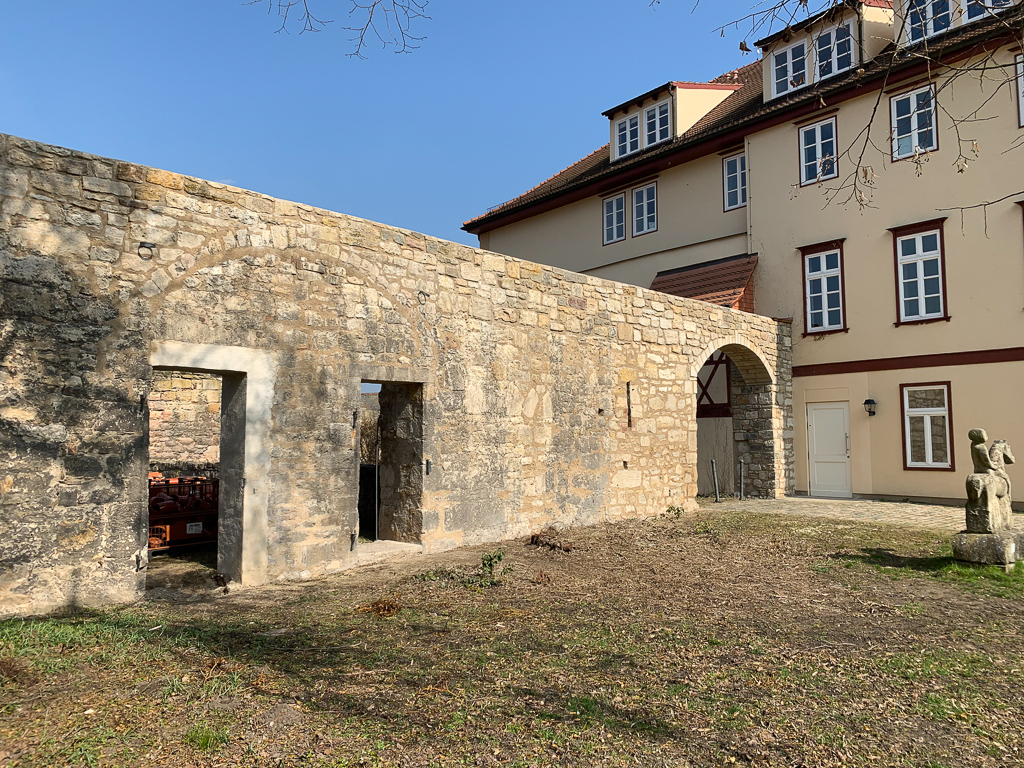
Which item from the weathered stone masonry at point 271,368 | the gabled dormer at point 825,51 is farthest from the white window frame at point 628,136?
the weathered stone masonry at point 271,368

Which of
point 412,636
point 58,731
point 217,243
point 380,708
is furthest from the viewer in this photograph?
point 217,243

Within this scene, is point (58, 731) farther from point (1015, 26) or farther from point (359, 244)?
point (1015, 26)

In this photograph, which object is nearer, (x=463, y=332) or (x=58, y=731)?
(x=58, y=731)

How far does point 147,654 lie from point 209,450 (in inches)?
328

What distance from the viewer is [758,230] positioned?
47.1 feet

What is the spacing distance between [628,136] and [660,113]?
3.40 feet

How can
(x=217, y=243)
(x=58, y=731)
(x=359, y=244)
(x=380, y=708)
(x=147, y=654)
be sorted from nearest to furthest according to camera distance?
(x=58, y=731), (x=380, y=708), (x=147, y=654), (x=217, y=243), (x=359, y=244)

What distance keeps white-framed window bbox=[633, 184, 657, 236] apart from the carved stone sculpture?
10528 mm

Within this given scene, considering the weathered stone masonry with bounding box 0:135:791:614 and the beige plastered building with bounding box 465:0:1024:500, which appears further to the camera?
the beige plastered building with bounding box 465:0:1024:500

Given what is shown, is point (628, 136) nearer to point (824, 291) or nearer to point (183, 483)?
point (824, 291)

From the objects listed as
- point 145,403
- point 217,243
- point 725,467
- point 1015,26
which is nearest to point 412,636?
point 145,403

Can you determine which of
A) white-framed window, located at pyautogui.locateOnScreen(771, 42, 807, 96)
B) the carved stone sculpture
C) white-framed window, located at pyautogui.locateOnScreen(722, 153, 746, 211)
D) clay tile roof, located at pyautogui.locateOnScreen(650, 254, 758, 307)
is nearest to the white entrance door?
clay tile roof, located at pyautogui.locateOnScreen(650, 254, 758, 307)

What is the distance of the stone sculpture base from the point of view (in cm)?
637

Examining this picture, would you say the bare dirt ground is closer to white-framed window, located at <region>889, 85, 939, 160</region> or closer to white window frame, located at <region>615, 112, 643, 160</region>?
white-framed window, located at <region>889, 85, 939, 160</region>
